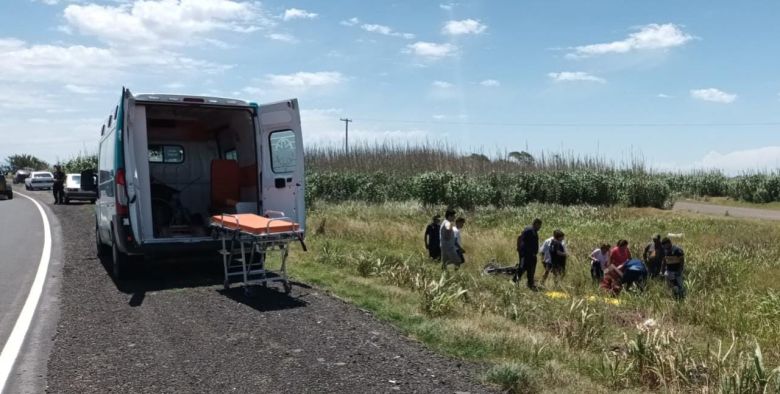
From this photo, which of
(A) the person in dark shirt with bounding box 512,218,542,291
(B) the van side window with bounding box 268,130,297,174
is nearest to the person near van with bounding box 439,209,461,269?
(A) the person in dark shirt with bounding box 512,218,542,291

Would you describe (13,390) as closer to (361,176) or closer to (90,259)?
(90,259)

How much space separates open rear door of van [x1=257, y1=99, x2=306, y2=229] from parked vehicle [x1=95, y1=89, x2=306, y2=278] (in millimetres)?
14

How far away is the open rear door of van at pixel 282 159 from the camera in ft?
32.2

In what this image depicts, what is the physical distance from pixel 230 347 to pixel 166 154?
6.64 m

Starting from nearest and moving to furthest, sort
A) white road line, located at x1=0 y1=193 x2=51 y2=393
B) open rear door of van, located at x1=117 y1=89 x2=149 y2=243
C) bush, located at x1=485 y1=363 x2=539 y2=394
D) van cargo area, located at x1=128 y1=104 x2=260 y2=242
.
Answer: bush, located at x1=485 y1=363 x2=539 y2=394 < white road line, located at x1=0 y1=193 x2=51 y2=393 < open rear door of van, located at x1=117 y1=89 x2=149 y2=243 < van cargo area, located at x1=128 y1=104 x2=260 y2=242

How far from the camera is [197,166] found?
40.3 ft

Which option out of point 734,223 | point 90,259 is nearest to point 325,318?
point 90,259

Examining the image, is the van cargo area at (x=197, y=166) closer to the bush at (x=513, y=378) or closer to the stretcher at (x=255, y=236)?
the stretcher at (x=255, y=236)

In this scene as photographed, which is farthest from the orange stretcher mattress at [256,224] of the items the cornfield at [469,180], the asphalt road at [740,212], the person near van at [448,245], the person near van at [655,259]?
the asphalt road at [740,212]

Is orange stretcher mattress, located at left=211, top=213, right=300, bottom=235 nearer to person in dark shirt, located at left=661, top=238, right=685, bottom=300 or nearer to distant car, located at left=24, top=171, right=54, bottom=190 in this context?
person in dark shirt, located at left=661, top=238, right=685, bottom=300

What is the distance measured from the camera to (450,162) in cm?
3800

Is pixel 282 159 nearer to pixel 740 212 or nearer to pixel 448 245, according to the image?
pixel 448 245

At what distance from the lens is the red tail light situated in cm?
898

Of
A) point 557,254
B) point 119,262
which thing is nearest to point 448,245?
point 557,254
